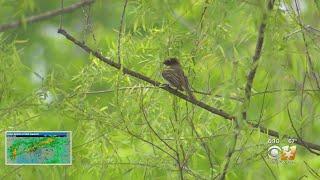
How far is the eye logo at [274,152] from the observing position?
261cm

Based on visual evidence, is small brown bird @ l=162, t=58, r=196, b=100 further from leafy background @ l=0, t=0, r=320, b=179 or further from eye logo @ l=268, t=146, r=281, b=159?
eye logo @ l=268, t=146, r=281, b=159

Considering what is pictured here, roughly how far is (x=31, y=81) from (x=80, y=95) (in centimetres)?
113

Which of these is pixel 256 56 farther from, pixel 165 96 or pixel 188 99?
pixel 165 96

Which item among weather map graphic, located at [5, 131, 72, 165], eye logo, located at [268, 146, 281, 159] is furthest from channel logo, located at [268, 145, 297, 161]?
weather map graphic, located at [5, 131, 72, 165]

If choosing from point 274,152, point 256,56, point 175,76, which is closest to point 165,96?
point 175,76

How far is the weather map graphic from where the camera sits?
2717mm

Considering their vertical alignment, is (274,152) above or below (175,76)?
below

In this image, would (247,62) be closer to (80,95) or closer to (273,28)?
(273,28)

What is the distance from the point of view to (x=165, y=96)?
2.78 m

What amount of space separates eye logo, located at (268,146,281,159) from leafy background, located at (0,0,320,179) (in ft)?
0.10

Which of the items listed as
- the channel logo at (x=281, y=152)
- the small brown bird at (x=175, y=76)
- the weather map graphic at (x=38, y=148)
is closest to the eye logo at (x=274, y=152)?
the channel logo at (x=281, y=152)

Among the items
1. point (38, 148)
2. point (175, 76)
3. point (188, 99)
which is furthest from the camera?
point (38, 148)

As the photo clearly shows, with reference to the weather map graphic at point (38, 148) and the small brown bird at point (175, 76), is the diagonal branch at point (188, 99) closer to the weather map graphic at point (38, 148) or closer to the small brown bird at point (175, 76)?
the small brown bird at point (175, 76)

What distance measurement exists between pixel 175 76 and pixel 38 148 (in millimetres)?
565
